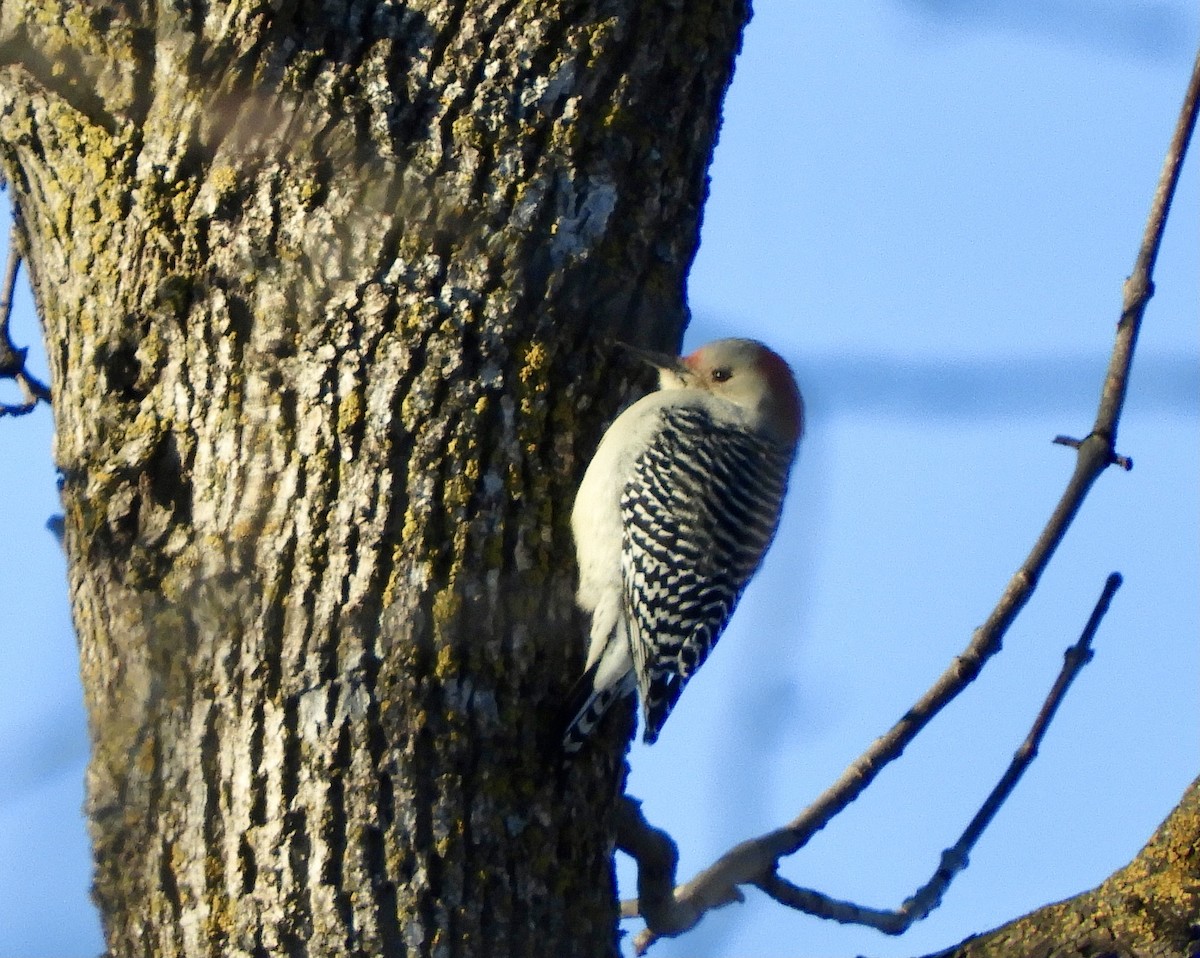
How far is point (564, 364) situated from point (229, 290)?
0.86 metres

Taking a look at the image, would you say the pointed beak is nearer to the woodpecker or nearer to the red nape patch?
the woodpecker

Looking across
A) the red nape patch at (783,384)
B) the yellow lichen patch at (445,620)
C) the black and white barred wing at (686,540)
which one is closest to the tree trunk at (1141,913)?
the yellow lichen patch at (445,620)

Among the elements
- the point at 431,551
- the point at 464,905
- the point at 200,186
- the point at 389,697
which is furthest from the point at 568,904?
the point at 200,186

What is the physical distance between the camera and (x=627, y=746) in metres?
3.89

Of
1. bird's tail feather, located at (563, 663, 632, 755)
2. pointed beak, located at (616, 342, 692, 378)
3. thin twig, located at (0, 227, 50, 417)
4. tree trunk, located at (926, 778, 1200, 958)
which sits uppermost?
thin twig, located at (0, 227, 50, 417)

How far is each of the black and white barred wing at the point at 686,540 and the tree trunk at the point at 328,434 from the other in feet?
2.87

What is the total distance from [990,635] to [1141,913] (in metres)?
0.76

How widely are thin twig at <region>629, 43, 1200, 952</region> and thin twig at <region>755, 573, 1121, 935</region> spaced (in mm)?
135

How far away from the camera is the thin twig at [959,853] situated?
3.56 m

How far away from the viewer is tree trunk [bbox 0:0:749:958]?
3014mm

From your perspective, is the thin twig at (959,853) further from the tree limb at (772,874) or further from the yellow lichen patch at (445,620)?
the yellow lichen patch at (445,620)

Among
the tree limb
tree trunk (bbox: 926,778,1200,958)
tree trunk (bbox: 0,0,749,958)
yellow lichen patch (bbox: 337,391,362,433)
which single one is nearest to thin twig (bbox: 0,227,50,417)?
tree trunk (bbox: 0,0,749,958)

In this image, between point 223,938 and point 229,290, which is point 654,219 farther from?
point 223,938

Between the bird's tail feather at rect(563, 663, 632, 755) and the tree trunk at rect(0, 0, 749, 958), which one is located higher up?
the tree trunk at rect(0, 0, 749, 958)
